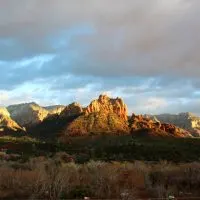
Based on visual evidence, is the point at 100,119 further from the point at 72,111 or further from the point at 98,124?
the point at 72,111

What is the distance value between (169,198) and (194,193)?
5.48m

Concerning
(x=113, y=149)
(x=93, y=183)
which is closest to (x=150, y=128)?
(x=113, y=149)

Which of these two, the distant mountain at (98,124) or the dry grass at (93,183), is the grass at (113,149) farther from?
the dry grass at (93,183)

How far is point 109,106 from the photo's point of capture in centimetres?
17088

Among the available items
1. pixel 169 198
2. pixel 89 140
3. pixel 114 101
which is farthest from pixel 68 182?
pixel 114 101

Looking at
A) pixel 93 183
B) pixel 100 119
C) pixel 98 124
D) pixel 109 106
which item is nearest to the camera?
pixel 93 183

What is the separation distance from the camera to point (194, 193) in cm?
2686

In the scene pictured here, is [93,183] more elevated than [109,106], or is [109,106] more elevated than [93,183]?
[109,106]

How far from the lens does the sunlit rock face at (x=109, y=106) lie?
16325 centimetres

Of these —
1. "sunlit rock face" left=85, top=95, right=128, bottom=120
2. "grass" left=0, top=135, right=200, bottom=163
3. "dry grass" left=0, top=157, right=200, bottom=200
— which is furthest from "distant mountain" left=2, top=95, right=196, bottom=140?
"dry grass" left=0, top=157, right=200, bottom=200

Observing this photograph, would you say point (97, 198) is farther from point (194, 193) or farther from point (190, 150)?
point (190, 150)

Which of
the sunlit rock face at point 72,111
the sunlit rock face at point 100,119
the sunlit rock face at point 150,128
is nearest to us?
the sunlit rock face at point 100,119

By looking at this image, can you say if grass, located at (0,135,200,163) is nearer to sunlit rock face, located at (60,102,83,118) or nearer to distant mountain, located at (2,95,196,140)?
distant mountain, located at (2,95,196,140)

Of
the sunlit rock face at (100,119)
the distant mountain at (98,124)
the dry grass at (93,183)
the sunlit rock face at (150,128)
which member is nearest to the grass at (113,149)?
the sunlit rock face at (100,119)
